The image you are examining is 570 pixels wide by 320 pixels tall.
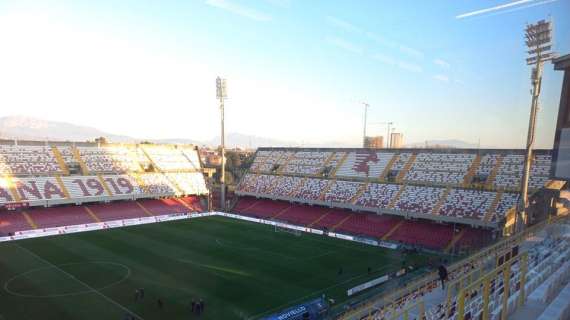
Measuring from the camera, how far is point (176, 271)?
21.6 m

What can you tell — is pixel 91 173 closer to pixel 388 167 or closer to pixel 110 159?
pixel 110 159

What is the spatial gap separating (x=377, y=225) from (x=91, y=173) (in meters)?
32.2

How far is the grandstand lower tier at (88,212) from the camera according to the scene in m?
31.4

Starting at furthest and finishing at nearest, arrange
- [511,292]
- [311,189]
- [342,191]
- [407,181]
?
[311,189]
[342,191]
[407,181]
[511,292]

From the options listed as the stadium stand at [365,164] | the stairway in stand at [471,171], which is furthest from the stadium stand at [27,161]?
the stairway in stand at [471,171]

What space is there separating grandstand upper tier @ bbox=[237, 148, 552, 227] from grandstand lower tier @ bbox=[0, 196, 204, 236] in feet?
29.3

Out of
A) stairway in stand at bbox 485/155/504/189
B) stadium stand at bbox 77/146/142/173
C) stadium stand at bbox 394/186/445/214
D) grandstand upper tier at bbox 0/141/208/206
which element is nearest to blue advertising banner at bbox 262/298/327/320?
stadium stand at bbox 394/186/445/214

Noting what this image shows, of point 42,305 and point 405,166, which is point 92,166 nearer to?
point 42,305

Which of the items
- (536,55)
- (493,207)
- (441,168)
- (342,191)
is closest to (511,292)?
(536,55)

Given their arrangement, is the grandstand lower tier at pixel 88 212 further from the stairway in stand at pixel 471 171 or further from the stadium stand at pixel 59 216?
the stairway in stand at pixel 471 171

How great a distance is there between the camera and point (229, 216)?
40.3 metres

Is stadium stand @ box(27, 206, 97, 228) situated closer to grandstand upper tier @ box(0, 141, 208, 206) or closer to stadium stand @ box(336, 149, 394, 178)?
grandstand upper tier @ box(0, 141, 208, 206)

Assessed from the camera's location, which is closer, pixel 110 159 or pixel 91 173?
pixel 91 173

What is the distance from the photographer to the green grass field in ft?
55.3
